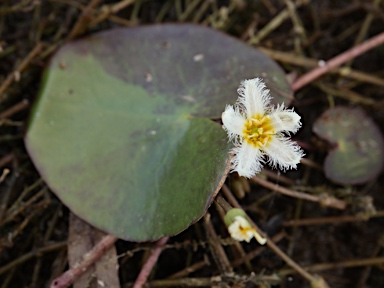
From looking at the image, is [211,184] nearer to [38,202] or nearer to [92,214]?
[92,214]

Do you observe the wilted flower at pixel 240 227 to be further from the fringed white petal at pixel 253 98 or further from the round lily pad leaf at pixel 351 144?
the round lily pad leaf at pixel 351 144

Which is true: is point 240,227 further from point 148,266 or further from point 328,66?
point 328,66

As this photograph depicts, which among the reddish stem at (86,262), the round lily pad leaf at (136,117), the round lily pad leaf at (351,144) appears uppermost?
the round lily pad leaf at (136,117)

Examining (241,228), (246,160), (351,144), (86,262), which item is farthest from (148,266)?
(351,144)

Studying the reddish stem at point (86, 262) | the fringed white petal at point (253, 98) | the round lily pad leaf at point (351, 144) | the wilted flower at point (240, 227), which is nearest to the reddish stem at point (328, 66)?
the round lily pad leaf at point (351, 144)

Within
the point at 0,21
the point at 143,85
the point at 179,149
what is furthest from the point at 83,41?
the point at 179,149

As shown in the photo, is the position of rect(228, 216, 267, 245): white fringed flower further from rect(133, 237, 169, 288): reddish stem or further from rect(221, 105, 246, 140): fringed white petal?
rect(133, 237, 169, 288): reddish stem

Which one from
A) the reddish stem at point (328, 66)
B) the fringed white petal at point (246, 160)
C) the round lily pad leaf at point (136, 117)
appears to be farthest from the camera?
the reddish stem at point (328, 66)
